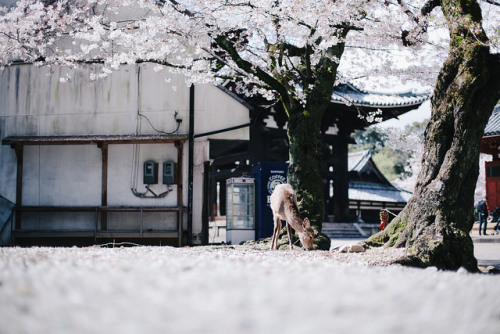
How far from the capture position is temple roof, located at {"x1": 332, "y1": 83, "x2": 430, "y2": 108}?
18.3m

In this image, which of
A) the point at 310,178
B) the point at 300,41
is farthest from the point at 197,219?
the point at 300,41

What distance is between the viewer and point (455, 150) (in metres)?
7.53

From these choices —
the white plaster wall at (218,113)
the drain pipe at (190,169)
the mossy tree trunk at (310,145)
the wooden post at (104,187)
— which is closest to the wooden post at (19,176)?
the wooden post at (104,187)

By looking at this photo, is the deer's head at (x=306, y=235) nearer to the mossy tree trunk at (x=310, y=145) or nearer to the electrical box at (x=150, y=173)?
the mossy tree trunk at (x=310, y=145)

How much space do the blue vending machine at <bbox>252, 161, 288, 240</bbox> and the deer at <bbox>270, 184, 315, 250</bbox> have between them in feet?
13.7

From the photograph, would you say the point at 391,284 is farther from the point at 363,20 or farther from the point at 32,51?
the point at 32,51

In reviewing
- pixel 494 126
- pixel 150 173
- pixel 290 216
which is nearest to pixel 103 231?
pixel 150 173

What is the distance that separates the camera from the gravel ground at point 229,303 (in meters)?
2.43

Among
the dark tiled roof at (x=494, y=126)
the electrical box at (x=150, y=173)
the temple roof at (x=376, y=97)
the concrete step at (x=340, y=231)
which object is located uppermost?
the temple roof at (x=376, y=97)

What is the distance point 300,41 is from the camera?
11.3 metres

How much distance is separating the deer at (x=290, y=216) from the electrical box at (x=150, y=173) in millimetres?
6670

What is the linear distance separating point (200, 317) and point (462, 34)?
271 inches

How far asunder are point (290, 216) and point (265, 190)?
5.00 m

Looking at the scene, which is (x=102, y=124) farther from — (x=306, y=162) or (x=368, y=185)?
(x=368, y=185)
